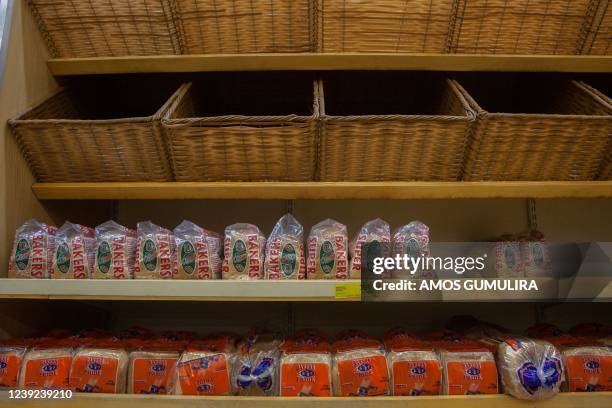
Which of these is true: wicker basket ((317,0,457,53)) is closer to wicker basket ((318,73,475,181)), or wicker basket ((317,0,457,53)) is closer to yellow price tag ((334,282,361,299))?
wicker basket ((318,73,475,181))

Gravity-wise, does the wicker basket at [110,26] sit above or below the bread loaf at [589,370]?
above

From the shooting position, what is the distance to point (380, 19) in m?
1.65

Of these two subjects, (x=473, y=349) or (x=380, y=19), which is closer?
(x=473, y=349)

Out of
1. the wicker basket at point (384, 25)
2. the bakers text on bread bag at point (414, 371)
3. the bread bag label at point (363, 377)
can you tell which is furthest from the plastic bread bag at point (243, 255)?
the wicker basket at point (384, 25)

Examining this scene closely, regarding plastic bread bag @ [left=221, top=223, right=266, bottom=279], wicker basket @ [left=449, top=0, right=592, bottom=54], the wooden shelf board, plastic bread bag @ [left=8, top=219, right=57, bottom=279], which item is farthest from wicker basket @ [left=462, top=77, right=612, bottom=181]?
plastic bread bag @ [left=8, top=219, right=57, bottom=279]

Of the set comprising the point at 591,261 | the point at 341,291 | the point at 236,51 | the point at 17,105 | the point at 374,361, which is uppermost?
the point at 236,51

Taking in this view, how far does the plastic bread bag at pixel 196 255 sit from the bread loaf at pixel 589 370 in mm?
1076

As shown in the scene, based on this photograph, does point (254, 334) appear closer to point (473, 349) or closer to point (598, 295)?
point (473, 349)

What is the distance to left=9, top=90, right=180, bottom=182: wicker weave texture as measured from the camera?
5.04 feet

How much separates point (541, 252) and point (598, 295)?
0.66 ft

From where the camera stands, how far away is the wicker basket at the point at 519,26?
1650 millimetres

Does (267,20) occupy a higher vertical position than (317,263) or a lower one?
higher

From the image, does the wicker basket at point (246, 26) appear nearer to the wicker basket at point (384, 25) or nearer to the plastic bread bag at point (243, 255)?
the wicker basket at point (384, 25)

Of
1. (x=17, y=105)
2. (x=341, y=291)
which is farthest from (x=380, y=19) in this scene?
(x=17, y=105)
